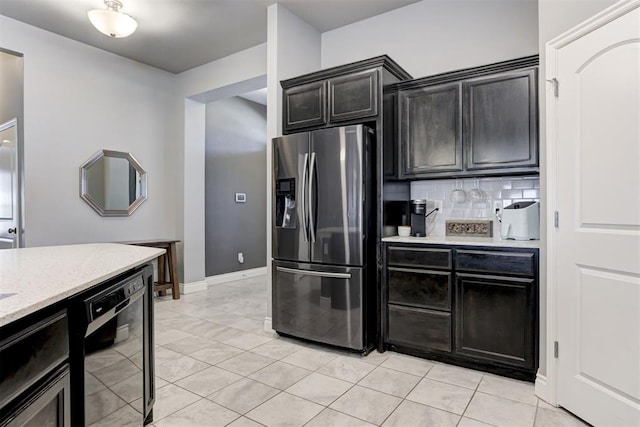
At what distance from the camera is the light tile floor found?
1970 mm

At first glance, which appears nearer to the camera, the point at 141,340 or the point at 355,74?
the point at 141,340

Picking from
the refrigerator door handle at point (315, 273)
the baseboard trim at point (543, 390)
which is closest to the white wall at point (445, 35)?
the refrigerator door handle at point (315, 273)

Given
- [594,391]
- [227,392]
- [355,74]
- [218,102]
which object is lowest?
[227,392]

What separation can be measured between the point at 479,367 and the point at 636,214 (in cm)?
140

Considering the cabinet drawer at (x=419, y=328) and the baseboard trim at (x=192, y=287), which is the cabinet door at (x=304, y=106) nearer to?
the cabinet drawer at (x=419, y=328)

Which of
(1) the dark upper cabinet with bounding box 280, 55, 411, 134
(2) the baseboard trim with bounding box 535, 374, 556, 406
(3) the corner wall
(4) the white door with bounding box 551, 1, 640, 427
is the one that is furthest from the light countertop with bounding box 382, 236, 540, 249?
(3) the corner wall

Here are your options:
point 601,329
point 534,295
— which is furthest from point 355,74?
point 601,329

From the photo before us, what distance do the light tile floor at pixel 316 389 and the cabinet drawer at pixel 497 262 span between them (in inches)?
28.0

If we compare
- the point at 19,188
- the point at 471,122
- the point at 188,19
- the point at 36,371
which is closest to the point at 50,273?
the point at 36,371

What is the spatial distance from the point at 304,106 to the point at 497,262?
2.02 metres

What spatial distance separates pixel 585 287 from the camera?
1.94m

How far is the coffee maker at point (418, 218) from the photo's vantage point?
10.3ft

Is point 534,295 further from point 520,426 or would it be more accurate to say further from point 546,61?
point 546,61

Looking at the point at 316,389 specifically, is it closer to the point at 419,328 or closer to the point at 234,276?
the point at 419,328
